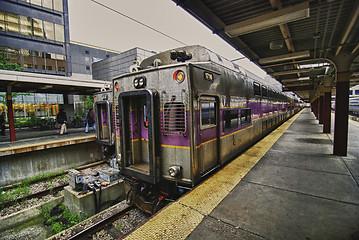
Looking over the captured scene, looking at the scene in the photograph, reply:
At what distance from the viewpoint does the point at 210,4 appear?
394 cm

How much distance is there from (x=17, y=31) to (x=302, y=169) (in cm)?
2932

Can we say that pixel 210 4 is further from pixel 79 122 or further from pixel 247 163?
pixel 79 122

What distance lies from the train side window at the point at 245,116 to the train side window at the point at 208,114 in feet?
7.11

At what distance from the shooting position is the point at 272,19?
13.2ft

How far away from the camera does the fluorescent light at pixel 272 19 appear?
3.67 meters

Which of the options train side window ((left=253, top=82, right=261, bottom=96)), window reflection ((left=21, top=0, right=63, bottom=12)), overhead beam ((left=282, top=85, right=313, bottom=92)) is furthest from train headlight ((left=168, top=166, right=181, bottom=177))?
window reflection ((left=21, top=0, right=63, bottom=12))

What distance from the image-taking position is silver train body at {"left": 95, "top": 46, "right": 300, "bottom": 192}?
144 inches

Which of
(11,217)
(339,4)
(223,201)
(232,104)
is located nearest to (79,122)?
(11,217)

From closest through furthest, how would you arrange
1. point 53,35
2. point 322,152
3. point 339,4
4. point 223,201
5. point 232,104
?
point 223,201 < point 339,4 < point 232,104 < point 322,152 < point 53,35

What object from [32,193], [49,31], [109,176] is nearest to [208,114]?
[109,176]

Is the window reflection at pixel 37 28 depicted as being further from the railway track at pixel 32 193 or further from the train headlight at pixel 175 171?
the train headlight at pixel 175 171

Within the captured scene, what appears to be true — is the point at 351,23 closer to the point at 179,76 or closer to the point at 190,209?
the point at 179,76

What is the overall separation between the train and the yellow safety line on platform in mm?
272

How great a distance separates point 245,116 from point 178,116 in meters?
3.81
